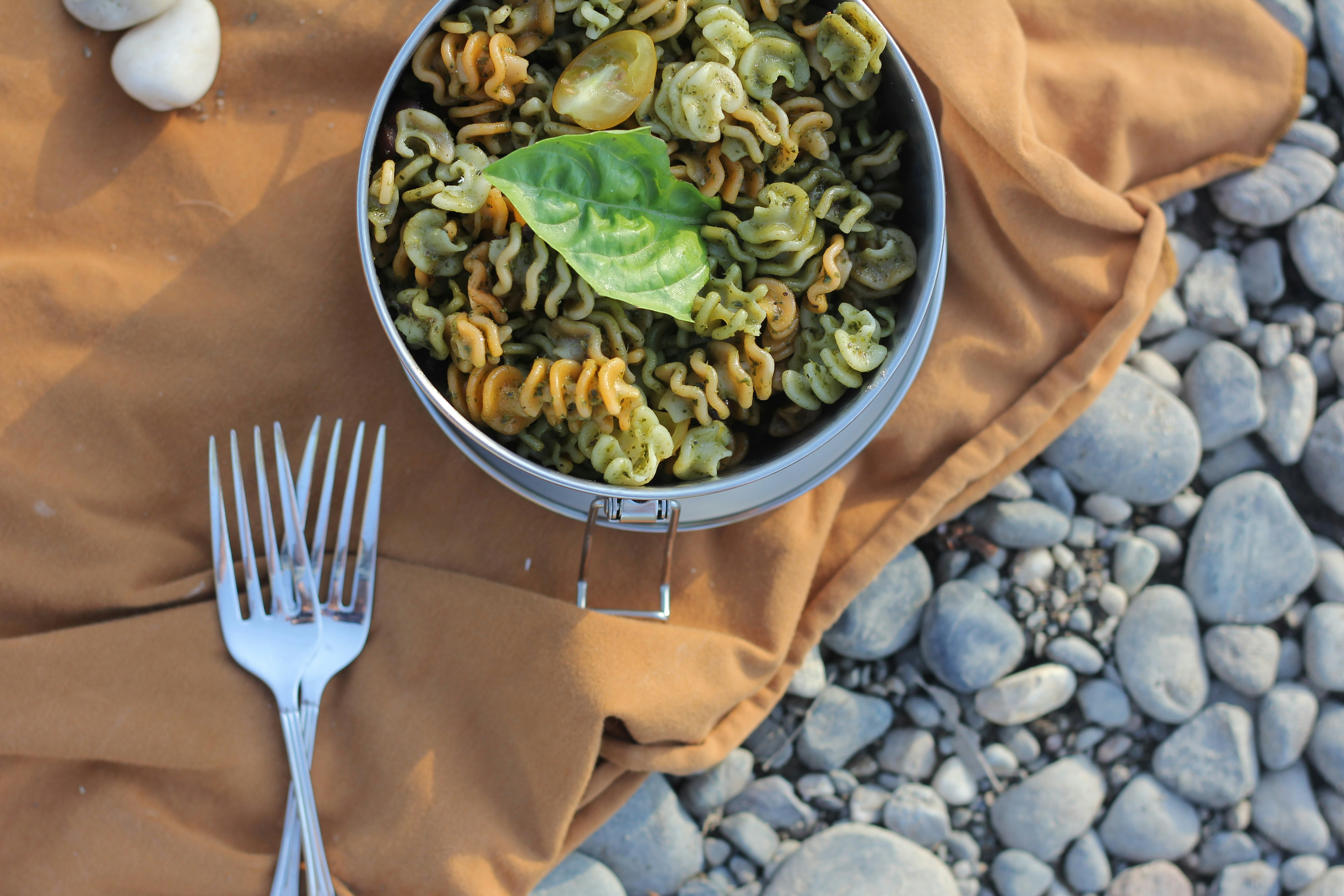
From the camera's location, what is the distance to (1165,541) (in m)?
2.11

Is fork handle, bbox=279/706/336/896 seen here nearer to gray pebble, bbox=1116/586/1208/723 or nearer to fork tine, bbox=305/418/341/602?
fork tine, bbox=305/418/341/602

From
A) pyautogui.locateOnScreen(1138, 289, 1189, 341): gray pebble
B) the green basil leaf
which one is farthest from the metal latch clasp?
pyautogui.locateOnScreen(1138, 289, 1189, 341): gray pebble

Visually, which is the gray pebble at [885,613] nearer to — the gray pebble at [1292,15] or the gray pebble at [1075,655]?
the gray pebble at [1075,655]

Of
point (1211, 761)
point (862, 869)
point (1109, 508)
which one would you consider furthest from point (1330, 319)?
point (862, 869)

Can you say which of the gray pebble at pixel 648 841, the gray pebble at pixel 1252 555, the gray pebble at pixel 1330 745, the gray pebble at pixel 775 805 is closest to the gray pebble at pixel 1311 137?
the gray pebble at pixel 1252 555

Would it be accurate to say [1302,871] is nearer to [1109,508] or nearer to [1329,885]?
[1329,885]

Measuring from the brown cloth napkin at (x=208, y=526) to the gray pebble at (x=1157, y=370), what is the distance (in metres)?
0.29

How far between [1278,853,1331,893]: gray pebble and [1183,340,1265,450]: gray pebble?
79 cm

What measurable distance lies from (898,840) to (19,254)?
183 centimetres

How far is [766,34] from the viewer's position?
1454 mm

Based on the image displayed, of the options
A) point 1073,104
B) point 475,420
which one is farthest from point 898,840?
point 1073,104

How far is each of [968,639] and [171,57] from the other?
1.70 meters

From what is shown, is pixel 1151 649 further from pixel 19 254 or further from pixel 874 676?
pixel 19 254

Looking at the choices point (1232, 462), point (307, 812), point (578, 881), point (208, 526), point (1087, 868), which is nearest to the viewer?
point (307, 812)
